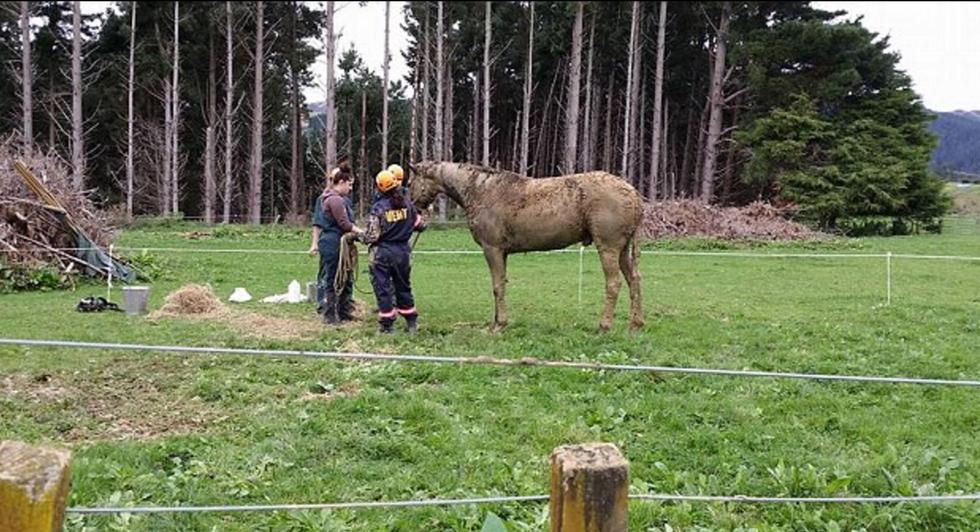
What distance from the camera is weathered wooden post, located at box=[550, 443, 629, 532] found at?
6.27 feet

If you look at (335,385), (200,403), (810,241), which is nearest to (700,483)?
(335,385)

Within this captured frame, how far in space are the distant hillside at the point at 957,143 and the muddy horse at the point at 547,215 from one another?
2602 centimetres

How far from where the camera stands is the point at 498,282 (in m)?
8.57

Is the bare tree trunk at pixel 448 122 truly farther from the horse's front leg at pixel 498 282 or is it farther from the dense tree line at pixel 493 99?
the horse's front leg at pixel 498 282

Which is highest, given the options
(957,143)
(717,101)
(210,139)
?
(717,101)

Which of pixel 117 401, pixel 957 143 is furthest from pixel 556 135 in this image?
pixel 117 401

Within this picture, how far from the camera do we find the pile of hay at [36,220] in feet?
39.0

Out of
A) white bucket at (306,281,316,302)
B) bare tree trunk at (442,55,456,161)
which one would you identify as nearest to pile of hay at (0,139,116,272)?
white bucket at (306,281,316,302)

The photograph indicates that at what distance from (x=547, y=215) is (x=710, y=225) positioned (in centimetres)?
1573

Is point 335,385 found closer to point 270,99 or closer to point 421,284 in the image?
point 421,284

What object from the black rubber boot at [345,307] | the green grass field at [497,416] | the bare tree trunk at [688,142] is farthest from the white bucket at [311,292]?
the bare tree trunk at [688,142]

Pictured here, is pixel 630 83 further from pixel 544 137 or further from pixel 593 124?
pixel 544 137

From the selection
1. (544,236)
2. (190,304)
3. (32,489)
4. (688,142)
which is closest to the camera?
(32,489)

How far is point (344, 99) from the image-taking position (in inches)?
1598
